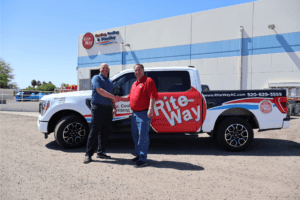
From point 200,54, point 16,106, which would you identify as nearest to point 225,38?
point 200,54

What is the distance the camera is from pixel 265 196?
2.87 metres

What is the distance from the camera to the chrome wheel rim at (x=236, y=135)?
5.06 meters

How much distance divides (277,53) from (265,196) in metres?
13.3

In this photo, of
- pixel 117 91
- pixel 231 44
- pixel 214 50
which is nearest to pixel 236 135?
pixel 117 91

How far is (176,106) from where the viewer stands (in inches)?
193

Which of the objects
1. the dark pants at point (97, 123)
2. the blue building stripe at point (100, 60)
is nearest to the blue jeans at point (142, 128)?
the dark pants at point (97, 123)

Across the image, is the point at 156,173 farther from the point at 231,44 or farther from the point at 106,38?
the point at 106,38

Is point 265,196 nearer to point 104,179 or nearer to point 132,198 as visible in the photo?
point 132,198

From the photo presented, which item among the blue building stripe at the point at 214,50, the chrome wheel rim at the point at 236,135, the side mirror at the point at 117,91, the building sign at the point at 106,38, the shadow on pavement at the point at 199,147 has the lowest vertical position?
the shadow on pavement at the point at 199,147

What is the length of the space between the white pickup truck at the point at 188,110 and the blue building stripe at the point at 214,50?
34.8ft

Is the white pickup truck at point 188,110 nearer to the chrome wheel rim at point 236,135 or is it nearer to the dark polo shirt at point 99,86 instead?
the chrome wheel rim at point 236,135

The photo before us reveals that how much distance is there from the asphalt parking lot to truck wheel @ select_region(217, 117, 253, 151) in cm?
19

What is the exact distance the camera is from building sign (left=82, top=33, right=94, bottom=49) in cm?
2290

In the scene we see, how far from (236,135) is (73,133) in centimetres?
377
